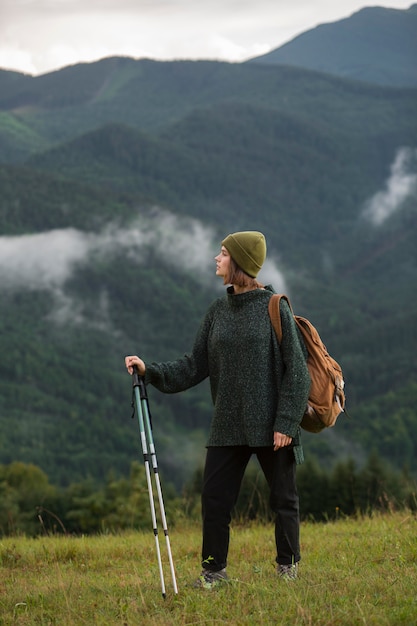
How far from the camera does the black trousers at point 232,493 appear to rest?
20.1ft

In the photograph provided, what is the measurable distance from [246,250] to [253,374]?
0.74 metres

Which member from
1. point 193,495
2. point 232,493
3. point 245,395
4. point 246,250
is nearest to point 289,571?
point 232,493

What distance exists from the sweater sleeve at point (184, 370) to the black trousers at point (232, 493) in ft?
1.53

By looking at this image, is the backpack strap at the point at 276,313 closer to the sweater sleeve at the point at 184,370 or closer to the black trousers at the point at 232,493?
the sweater sleeve at the point at 184,370

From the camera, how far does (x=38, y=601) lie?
6.05 m

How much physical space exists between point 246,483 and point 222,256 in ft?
116

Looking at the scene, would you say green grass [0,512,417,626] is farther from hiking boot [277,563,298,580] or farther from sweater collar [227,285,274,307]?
sweater collar [227,285,274,307]

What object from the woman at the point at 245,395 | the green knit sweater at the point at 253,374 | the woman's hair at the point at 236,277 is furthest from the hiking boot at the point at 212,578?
the woman's hair at the point at 236,277

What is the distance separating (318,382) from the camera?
240 inches

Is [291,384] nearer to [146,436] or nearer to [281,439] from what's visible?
[281,439]

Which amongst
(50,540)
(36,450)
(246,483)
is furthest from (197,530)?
(36,450)

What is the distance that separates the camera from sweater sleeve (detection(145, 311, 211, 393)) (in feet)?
20.7

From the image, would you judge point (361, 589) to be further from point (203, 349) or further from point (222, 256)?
point (222, 256)

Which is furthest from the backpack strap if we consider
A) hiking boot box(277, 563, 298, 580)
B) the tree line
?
the tree line
